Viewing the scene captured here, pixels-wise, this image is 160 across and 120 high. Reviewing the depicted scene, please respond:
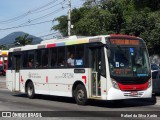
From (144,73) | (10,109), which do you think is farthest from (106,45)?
(10,109)

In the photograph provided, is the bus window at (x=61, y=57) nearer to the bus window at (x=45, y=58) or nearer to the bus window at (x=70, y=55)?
the bus window at (x=70, y=55)

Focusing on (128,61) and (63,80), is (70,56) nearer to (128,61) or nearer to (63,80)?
(63,80)

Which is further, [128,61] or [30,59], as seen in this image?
[30,59]

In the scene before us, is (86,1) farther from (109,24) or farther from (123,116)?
(123,116)

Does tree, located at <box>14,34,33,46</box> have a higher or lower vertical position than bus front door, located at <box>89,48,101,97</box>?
higher

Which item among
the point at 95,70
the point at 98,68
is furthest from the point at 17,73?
the point at 98,68

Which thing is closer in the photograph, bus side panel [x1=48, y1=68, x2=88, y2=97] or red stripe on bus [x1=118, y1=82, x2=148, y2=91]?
red stripe on bus [x1=118, y1=82, x2=148, y2=91]

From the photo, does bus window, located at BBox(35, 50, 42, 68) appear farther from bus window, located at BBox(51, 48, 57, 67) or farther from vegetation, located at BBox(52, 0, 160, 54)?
vegetation, located at BBox(52, 0, 160, 54)

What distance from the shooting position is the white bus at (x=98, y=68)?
16.5 meters

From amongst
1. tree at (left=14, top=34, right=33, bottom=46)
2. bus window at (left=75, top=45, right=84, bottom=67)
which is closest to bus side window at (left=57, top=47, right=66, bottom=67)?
bus window at (left=75, top=45, right=84, bottom=67)

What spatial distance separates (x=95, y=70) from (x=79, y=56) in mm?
1243

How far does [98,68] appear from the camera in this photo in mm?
16953

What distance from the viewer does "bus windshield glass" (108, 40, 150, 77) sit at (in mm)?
16516

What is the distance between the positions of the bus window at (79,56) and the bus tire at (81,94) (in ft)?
3.06
